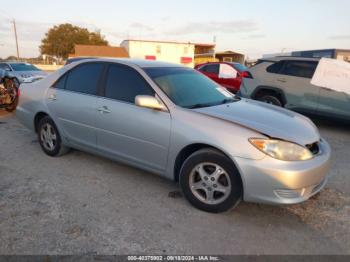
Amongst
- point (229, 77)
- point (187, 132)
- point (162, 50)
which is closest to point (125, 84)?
point (187, 132)

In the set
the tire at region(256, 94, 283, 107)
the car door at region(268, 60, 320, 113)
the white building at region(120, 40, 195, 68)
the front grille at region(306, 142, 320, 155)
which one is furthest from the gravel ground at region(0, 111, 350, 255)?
the white building at region(120, 40, 195, 68)

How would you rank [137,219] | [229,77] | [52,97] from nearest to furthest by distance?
[137,219] < [52,97] < [229,77]

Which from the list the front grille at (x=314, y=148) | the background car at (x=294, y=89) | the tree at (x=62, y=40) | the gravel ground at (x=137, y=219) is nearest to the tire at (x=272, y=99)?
the background car at (x=294, y=89)

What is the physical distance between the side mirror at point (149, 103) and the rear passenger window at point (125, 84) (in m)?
0.18

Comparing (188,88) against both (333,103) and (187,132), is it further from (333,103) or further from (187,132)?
(333,103)

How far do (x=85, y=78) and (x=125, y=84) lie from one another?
2.58ft

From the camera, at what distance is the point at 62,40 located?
6756 cm

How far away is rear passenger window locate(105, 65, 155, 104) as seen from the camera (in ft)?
12.8

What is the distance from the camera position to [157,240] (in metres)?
2.91

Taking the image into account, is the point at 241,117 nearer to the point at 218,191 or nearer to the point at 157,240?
the point at 218,191

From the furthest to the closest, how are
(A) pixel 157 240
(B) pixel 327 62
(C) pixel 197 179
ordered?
(B) pixel 327 62 < (C) pixel 197 179 < (A) pixel 157 240

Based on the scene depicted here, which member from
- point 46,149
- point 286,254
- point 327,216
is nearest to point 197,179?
point 286,254

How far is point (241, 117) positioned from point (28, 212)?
2.49 meters

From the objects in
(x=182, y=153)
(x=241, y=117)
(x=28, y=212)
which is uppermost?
(x=241, y=117)
